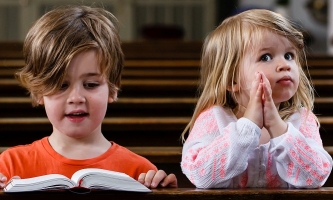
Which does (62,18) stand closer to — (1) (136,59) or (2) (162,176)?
(2) (162,176)

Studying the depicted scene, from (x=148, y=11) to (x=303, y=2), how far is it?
2165mm

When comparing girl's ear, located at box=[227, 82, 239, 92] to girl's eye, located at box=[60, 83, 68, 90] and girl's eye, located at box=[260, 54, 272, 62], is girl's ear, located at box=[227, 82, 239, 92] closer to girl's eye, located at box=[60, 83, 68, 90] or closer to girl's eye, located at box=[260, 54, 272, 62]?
girl's eye, located at box=[260, 54, 272, 62]

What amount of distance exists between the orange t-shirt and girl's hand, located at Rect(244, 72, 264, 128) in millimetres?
363

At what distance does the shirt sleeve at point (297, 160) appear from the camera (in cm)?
185

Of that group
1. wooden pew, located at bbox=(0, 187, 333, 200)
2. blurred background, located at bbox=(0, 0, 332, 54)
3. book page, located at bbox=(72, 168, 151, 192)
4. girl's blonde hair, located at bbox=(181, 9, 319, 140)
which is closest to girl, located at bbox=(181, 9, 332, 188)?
girl's blonde hair, located at bbox=(181, 9, 319, 140)

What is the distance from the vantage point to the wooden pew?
169cm

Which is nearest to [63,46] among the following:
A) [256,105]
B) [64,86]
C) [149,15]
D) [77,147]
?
[64,86]

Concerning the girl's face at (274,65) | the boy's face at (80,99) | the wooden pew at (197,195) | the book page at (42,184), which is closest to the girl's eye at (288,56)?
the girl's face at (274,65)

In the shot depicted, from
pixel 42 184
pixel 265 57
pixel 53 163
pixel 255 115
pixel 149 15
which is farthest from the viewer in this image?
pixel 149 15

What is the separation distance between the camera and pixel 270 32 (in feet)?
6.41

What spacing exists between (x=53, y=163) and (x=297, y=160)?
646 millimetres

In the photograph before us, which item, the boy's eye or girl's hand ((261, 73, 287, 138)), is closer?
girl's hand ((261, 73, 287, 138))

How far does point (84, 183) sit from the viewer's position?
172 centimetres

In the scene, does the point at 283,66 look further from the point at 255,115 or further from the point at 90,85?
the point at 90,85
